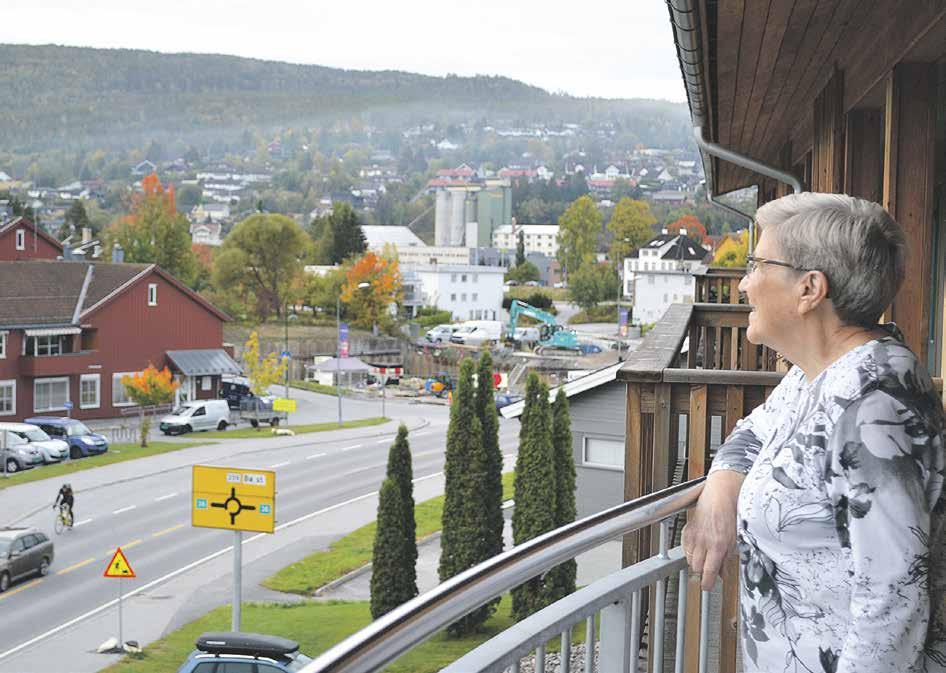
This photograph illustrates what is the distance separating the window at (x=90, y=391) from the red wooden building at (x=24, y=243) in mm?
8933

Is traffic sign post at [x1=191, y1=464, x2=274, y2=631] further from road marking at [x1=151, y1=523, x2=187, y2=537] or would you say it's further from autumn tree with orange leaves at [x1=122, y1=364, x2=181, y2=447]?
autumn tree with orange leaves at [x1=122, y1=364, x2=181, y2=447]

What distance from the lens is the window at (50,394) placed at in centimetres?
3888

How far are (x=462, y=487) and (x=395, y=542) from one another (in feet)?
5.58

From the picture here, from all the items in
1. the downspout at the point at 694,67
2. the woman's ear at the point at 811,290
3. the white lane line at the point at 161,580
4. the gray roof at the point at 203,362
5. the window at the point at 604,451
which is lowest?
the white lane line at the point at 161,580

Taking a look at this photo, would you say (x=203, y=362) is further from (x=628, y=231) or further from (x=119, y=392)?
(x=628, y=231)

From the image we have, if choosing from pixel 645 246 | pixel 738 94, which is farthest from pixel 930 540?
pixel 645 246

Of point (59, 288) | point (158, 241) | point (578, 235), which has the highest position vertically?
point (578, 235)

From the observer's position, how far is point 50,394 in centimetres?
3934

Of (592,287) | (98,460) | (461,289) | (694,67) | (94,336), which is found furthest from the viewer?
(592,287)

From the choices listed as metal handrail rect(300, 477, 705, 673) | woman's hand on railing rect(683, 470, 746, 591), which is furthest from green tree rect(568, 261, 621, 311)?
woman's hand on railing rect(683, 470, 746, 591)

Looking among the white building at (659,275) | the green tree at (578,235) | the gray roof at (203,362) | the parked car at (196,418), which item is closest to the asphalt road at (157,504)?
the parked car at (196,418)

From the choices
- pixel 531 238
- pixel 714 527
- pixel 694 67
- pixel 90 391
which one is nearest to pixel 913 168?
pixel 694 67

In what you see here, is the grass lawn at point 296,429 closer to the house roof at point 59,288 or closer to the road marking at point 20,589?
the house roof at point 59,288

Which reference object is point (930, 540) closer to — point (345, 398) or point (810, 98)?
point (810, 98)
